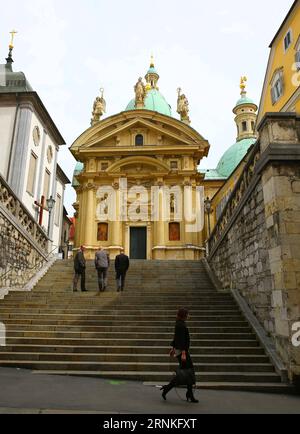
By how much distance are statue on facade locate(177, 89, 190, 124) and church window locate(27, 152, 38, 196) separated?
15.5 metres

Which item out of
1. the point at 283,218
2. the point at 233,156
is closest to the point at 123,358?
the point at 283,218

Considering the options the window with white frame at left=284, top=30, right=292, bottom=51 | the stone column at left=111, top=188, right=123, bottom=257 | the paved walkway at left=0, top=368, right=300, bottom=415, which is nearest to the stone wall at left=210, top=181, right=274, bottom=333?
the paved walkway at left=0, top=368, right=300, bottom=415

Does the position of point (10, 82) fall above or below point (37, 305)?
above

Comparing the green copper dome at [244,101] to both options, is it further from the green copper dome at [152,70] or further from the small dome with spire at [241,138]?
the green copper dome at [152,70]

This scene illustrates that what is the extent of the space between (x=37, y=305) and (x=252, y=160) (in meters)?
7.54

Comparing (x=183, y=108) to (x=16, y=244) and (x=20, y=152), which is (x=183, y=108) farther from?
(x=16, y=244)

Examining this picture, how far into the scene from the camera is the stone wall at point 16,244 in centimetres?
1178

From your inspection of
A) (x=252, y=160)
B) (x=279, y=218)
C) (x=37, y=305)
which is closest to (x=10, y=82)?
(x=37, y=305)

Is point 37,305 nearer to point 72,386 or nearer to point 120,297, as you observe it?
point 120,297

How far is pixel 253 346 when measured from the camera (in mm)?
7969

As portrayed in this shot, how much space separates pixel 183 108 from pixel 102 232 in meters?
14.7

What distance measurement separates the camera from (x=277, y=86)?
62.8 ft

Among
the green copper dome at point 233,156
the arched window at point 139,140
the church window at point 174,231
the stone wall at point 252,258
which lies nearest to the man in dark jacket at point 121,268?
the stone wall at point 252,258

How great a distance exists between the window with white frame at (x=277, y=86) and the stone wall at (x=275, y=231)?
11211mm
